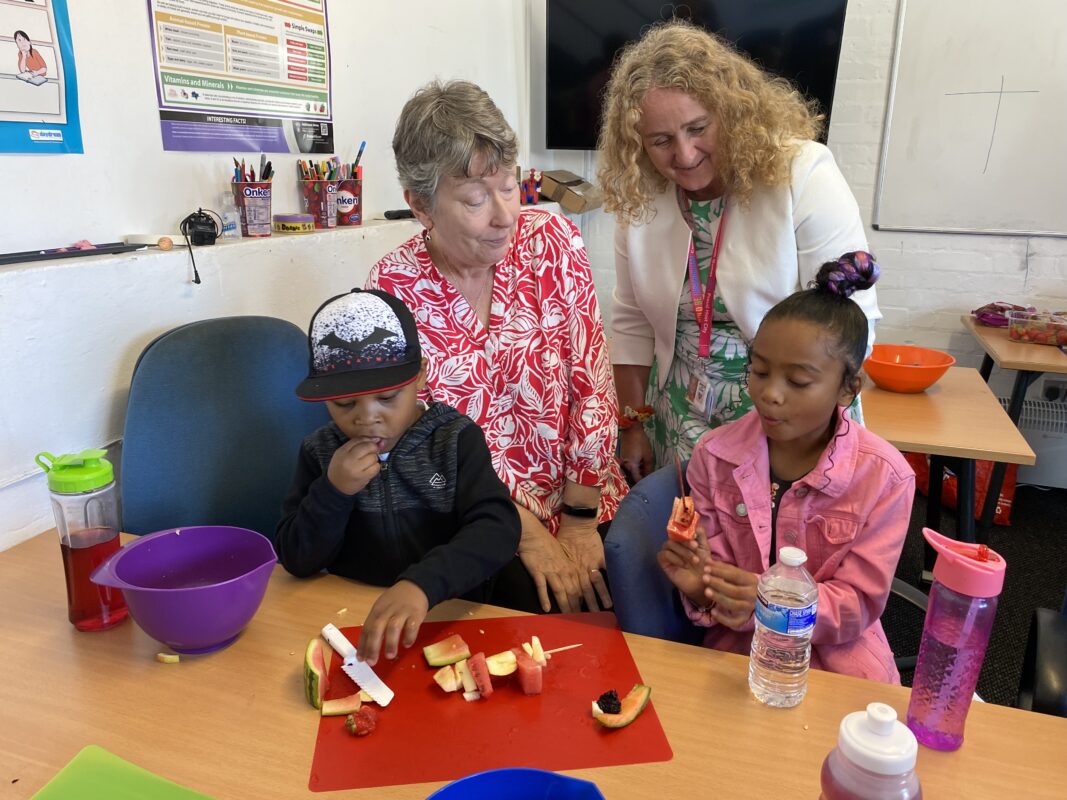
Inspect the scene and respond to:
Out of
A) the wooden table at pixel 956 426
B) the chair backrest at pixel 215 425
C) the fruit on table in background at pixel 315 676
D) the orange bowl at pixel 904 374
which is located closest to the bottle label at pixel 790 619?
the fruit on table in background at pixel 315 676

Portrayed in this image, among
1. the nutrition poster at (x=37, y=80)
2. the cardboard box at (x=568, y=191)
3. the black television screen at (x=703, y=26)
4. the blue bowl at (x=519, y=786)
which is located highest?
the black television screen at (x=703, y=26)

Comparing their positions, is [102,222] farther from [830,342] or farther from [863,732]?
[863,732]

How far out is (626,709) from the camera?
936 mm

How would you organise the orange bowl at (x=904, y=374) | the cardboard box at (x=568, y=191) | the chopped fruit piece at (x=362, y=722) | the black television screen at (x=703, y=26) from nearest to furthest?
1. the chopped fruit piece at (x=362, y=722)
2. the orange bowl at (x=904, y=374)
3. the black television screen at (x=703, y=26)
4. the cardboard box at (x=568, y=191)

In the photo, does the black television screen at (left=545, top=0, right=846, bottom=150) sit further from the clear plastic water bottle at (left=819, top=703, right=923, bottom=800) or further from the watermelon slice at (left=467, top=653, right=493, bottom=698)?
the clear plastic water bottle at (left=819, top=703, right=923, bottom=800)

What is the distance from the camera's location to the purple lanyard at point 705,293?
178 centimetres

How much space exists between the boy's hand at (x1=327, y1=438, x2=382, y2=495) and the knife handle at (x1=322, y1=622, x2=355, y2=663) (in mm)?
237

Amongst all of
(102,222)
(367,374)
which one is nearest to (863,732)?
(367,374)

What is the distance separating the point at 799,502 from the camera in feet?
4.20

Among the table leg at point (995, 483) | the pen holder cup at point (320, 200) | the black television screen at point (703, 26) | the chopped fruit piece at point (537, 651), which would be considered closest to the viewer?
the chopped fruit piece at point (537, 651)

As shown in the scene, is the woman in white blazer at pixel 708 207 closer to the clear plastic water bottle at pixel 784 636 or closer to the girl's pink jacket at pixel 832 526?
the girl's pink jacket at pixel 832 526

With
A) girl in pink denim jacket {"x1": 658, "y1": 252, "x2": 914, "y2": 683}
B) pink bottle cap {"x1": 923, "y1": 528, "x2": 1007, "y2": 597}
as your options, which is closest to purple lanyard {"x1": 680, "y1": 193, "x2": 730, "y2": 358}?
girl in pink denim jacket {"x1": 658, "y1": 252, "x2": 914, "y2": 683}

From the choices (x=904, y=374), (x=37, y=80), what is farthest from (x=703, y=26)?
(x=37, y=80)

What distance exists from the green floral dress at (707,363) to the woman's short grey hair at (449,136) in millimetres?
538
